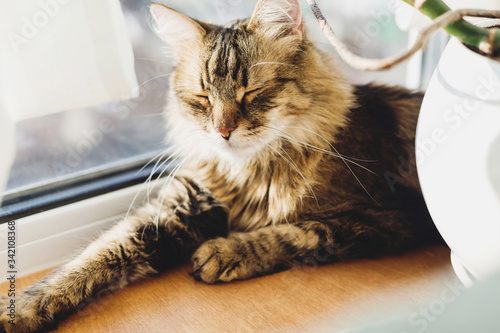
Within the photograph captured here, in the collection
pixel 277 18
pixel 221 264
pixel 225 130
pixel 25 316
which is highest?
pixel 277 18

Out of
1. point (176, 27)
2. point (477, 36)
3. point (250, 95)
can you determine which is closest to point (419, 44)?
point (477, 36)

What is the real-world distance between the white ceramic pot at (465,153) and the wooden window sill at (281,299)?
0.81 feet

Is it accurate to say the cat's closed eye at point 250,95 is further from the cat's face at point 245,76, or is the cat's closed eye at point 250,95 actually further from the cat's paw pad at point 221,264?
the cat's paw pad at point 221,264

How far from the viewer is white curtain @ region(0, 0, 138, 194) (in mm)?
985

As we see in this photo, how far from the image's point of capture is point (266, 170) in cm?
116

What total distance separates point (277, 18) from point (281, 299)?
27.8 inches

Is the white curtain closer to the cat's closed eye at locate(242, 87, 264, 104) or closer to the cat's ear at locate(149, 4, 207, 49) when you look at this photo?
the cat's ear at locate(149, 4, 207, 49)

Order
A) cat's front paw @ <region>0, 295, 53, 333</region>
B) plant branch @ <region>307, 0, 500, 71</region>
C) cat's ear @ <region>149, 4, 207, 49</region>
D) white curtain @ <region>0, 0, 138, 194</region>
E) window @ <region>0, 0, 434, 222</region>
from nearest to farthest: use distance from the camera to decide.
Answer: plant branch @ <region>307, 0, 500, 71</region>, cat's front paw @ <region>0, 295, 53, 333</region>, white curtain @ <region>0, 0, 138, 194</region>, cat's ear @ <region>149, 4, 207, 49</region>, window @ <region>0, 0, 434, 222</region>

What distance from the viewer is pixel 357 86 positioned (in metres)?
1.27

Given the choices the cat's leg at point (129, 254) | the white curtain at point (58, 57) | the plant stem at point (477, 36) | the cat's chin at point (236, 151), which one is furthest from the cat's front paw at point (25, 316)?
the plant stem at point (477, 36)

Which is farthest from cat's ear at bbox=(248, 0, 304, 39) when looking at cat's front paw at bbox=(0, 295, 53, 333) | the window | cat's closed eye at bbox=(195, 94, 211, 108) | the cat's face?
cat's front paw at bbox=(0, 295, 53, 333)

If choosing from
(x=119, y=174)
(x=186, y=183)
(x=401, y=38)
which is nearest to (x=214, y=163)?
(x=186, y=183)

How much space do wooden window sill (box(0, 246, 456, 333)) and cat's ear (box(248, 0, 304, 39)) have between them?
2.06 ft

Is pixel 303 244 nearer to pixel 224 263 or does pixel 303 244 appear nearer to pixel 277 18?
pixel 224 263
